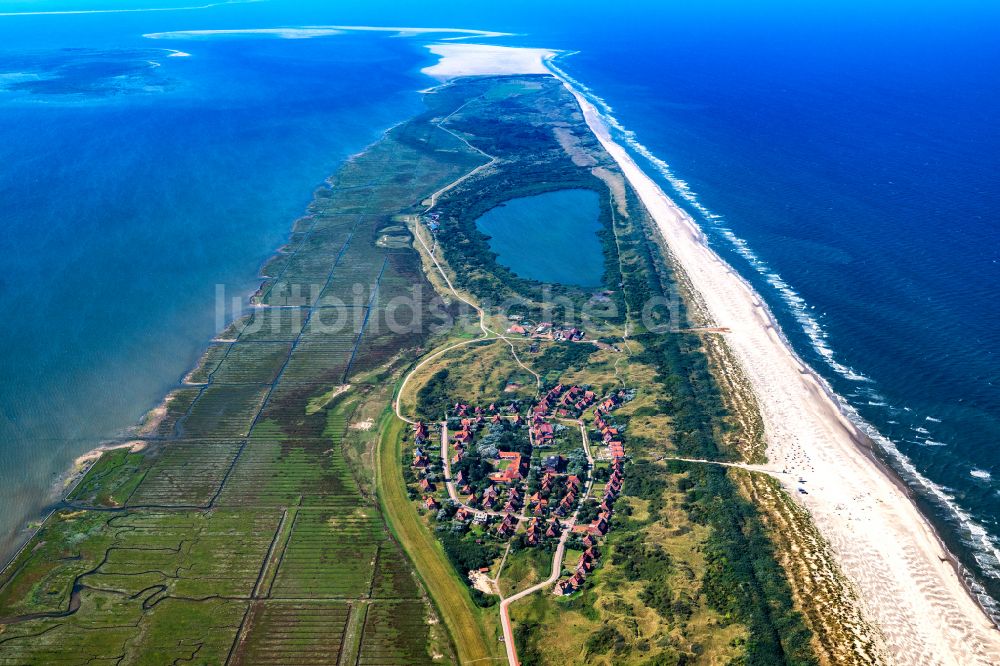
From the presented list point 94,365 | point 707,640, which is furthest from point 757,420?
point 94,365

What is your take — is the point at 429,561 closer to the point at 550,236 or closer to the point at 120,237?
the point at 550,236

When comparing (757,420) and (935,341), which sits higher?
(935,341)

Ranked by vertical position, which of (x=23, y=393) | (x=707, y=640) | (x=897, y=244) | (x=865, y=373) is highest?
(x=897, y=244)

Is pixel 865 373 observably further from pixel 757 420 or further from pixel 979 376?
pixel 757 420

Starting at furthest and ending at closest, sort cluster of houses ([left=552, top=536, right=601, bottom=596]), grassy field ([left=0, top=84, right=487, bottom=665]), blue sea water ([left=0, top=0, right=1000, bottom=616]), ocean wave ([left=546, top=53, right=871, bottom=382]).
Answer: ocean wave ([left=546, top=53, right=871, bottom=382])
blue sea water ([left=0, top=0, right=1000, bottom=616])
cluster of houses ([left=552, top=536, right=601, bottom=596])
grassy field ([left=0, top=84, right=487, bottom=665])

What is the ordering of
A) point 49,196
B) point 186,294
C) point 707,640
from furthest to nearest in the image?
point 49,196
point 186,294
point 707,640

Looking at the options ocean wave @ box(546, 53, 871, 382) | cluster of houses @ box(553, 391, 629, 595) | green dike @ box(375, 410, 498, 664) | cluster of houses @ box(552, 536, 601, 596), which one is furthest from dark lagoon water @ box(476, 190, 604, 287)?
cluster of houses @ box(552, 536, 601, 596)

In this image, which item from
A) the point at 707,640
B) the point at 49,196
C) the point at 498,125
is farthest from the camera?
the point at 498,125

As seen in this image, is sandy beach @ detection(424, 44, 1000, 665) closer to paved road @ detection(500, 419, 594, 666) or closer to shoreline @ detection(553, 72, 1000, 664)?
shoreline @ detection(553, 72, 1000, 664)

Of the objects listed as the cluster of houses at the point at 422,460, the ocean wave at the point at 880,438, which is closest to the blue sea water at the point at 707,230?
the ocean wave at the point at 880,438
